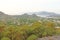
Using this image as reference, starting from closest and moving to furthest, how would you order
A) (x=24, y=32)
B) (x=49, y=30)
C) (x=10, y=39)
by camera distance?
(x=10, y=39) → (x=24, y=32) → (x=49, y=30)

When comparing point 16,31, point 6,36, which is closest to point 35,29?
point 16,31

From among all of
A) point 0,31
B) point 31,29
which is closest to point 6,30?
point 0,31

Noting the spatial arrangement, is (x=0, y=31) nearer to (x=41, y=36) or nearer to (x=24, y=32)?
(x=24, y=32)

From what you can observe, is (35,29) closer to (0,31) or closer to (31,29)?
(31,29)

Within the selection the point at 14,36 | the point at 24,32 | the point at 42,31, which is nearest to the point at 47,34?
the point at 42,31

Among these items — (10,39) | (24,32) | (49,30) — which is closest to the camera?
(10,39)

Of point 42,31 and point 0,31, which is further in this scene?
point 42,31

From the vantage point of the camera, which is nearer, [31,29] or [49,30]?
[31,29]
